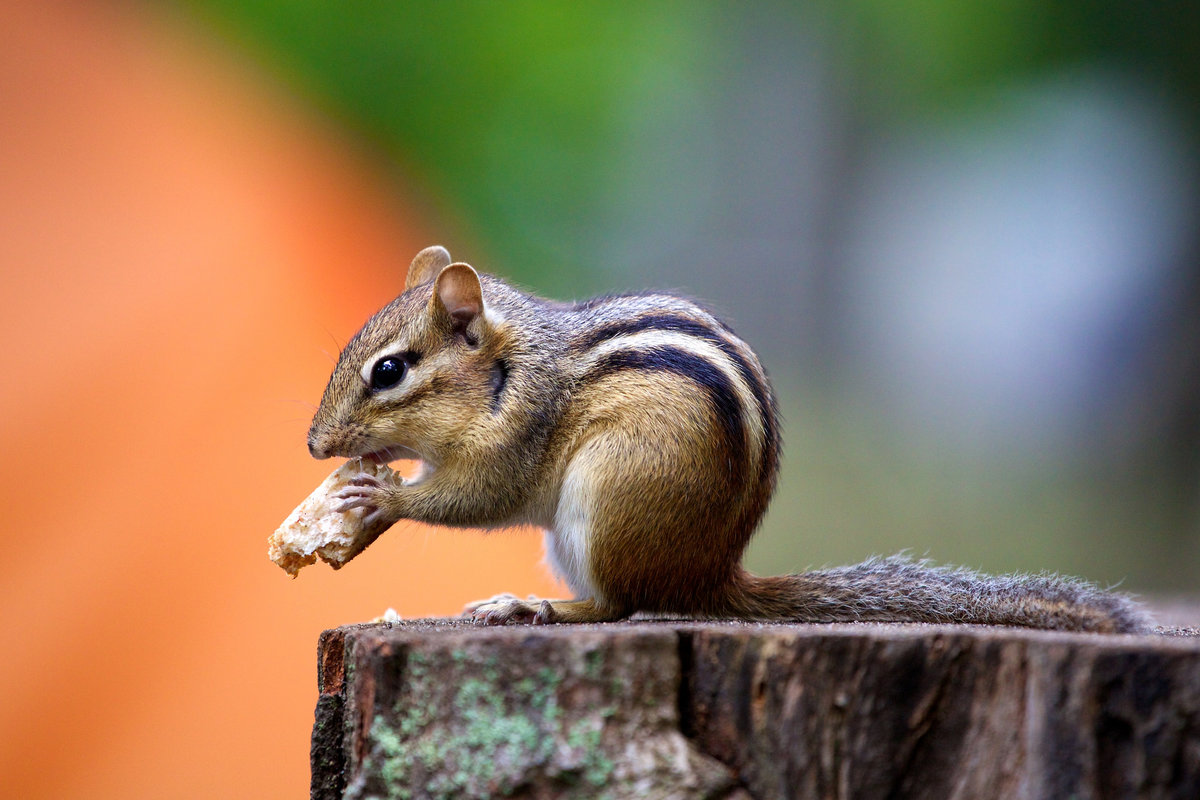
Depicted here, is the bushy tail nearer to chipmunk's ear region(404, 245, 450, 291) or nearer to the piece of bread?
the piece of bread

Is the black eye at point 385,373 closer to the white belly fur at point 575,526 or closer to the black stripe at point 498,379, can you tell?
the black stripe at point 498,379

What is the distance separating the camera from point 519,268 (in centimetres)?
481

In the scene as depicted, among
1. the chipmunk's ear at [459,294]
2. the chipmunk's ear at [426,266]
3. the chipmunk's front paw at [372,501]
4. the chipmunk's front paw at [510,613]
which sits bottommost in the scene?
the chipmunk's front paw at [510,613]

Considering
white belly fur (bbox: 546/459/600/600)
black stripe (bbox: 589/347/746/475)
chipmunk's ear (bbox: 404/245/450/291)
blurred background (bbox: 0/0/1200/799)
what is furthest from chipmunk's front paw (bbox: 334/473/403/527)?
blurred background (bbox: 0/0/1200/799)

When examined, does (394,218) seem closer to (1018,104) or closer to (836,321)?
(836,321)

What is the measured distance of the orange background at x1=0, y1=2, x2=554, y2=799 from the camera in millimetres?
3900

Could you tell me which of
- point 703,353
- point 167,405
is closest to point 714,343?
point 703,353

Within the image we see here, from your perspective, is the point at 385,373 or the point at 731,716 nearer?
the point at 731,716

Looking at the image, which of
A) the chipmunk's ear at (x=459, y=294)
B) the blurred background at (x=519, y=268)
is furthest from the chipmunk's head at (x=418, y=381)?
the blurred background at (x=519, y=268)

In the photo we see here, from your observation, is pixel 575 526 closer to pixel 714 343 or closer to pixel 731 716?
pixel 714 343

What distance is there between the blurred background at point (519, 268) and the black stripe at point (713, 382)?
0.62 m

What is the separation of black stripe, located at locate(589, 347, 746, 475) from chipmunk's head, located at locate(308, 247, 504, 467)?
48 centimetres

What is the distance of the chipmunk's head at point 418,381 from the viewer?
2.58 metres

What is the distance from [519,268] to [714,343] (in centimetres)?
248
